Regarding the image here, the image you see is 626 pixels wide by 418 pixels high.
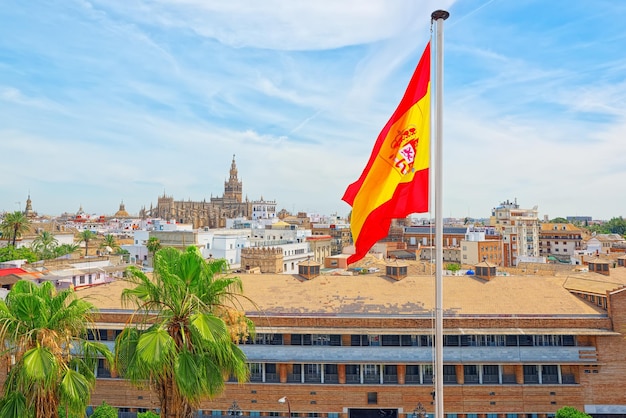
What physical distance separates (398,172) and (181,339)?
25.2 ft

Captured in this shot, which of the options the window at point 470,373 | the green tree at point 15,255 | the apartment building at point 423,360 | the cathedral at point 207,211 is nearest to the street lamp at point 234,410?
the apartment building at point 423,360

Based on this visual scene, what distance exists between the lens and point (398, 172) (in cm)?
1120

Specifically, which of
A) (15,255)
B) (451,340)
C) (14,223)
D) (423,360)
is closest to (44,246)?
(14,223)

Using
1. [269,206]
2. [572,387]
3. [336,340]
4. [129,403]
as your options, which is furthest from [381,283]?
Result: [269,206]

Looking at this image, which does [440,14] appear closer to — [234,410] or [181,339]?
[181,339]

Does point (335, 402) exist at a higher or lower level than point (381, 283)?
lower

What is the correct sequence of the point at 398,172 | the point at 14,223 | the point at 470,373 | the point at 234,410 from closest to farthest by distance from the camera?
1. the point at 398,172
2. the point at 470,373
3. the point at 234,410
4. the point at 14,223

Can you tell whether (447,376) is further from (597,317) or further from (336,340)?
(597,317)

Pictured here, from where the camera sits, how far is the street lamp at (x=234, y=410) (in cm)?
2755

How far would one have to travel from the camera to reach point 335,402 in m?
27.3

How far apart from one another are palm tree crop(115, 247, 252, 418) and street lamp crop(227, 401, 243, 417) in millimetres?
15360

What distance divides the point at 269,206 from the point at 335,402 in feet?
560

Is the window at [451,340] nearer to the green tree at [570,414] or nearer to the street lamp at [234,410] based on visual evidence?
the green tree at [570,414]

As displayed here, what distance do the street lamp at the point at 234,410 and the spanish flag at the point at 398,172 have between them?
20289mm
